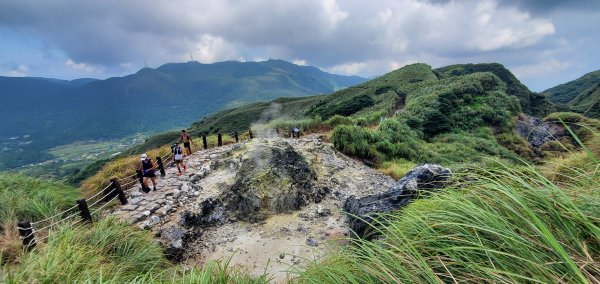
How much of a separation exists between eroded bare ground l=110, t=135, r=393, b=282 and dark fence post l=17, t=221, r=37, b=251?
2785 mm

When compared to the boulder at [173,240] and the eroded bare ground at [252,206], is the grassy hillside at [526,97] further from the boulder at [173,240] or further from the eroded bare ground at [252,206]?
the boulder at [173,240]

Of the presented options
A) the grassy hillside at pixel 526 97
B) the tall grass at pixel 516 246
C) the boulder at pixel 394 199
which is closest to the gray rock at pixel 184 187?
the boulder at pixel 394 199

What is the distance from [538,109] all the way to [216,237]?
213 ft

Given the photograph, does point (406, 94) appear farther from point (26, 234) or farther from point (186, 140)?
point (26, 234)

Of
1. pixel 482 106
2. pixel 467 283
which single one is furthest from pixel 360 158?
pixel 482 106

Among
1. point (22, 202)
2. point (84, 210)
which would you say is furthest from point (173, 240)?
point (22, 202)

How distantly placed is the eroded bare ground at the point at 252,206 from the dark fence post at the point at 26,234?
278cm

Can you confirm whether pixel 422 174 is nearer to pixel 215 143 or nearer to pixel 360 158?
pixel 360 158

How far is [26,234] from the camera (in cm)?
509

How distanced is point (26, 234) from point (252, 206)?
6.05 m

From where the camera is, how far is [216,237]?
361 inches

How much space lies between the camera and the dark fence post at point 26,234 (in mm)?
4969

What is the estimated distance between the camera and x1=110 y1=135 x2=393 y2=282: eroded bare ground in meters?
8.28

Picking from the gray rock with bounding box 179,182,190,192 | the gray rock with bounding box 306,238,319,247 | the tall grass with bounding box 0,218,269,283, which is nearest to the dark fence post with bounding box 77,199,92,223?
the tall grass with bounding box 0,218,269,283
